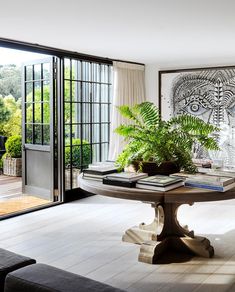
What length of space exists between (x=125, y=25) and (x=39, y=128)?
2372mm

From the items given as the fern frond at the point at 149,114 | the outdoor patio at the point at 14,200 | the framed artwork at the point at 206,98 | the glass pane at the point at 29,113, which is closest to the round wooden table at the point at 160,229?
the fern frond at the point at 149,114

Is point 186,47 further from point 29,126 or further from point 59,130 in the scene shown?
point 29,126

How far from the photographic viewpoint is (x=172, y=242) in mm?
3518

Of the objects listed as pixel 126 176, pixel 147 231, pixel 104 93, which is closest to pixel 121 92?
pixel 104 93

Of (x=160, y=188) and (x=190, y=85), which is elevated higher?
(x=190, y=85)

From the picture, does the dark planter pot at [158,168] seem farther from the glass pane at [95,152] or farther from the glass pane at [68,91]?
the glass pane at [95,152]

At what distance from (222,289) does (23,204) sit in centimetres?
329

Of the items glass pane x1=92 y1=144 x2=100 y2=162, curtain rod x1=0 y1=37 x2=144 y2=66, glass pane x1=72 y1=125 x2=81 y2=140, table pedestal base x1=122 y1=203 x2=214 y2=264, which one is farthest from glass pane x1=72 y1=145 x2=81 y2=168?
table pedestal base x1=122 y1=203 x2=214 y2=264

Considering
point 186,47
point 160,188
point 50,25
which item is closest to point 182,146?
point 160,188

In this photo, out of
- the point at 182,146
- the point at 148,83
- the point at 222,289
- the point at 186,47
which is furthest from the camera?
the point at 148,83

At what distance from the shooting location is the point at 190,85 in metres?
6.23

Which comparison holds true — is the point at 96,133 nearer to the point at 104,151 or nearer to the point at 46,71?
the point at 104,151

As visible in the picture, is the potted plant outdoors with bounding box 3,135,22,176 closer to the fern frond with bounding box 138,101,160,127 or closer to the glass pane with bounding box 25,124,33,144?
the glass pane with bounding box 25,124,33,144

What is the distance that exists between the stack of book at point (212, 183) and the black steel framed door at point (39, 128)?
2.72 meters
